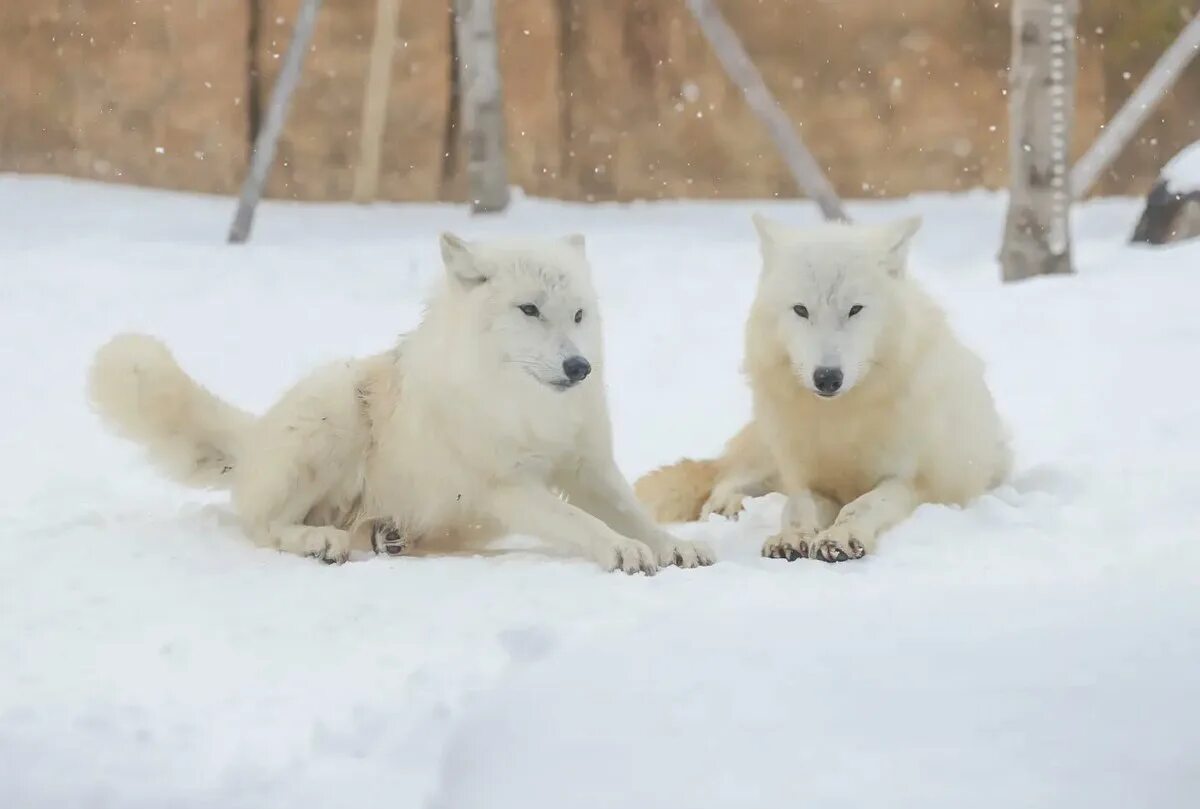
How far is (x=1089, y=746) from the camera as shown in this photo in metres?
2.37

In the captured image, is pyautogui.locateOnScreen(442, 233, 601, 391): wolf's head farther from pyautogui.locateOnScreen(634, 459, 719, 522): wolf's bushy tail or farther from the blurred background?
the blurred background

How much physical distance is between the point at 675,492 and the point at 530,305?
1.28 metres

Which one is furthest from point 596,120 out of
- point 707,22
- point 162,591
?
point 162,591

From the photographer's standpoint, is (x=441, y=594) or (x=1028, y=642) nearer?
(x=1028, y=642)

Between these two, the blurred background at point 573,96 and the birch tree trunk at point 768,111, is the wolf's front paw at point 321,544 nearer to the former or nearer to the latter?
the birch tree trunk at point 768,111

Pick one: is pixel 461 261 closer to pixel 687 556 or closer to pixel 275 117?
pixel 687 556

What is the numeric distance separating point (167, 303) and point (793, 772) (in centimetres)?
573

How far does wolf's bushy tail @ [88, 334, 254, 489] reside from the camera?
4090mm

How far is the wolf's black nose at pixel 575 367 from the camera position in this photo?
11.3 ft

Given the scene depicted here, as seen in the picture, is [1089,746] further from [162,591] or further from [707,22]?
[707,22]

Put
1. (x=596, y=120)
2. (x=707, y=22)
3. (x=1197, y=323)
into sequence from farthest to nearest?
1. (x=596, y=120)
2. (x=707, y=22)
3. (x=1197, y=323)

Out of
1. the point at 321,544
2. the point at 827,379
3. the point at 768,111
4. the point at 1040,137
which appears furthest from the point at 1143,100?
the point at 321,544

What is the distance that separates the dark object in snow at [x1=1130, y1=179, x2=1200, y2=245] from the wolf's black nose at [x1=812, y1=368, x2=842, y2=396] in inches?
166

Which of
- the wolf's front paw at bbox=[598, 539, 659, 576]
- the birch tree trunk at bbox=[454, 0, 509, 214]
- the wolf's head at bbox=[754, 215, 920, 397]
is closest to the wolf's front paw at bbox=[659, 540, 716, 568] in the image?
the wolf's front paw at bbox=[598, 539, 659, 576]
